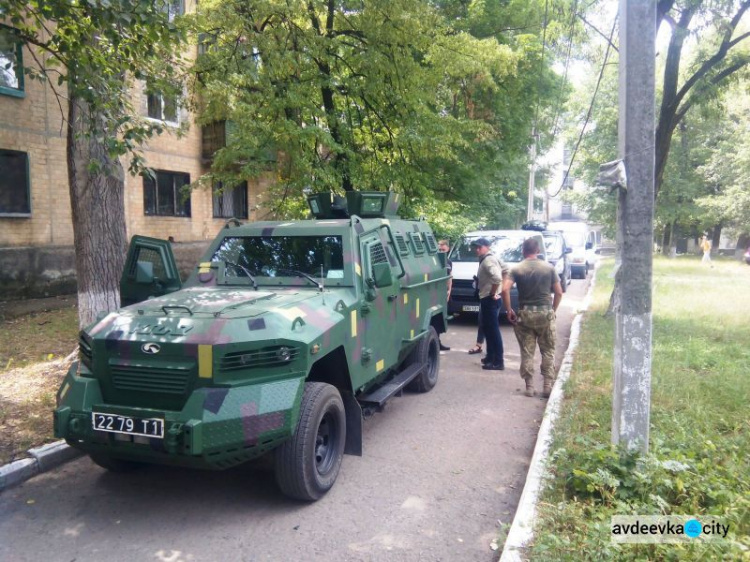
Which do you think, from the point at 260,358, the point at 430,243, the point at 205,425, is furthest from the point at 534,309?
the point at 205,425

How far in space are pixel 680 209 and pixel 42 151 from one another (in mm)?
30657

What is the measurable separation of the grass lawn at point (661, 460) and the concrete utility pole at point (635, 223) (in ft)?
1.14

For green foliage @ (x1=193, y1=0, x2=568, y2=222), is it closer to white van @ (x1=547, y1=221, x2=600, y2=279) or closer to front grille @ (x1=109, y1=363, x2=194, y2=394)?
front grille @ (x1=109, y1=363, x2=194, y2=394)

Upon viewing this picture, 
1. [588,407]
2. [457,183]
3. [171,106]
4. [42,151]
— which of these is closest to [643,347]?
[588,407]

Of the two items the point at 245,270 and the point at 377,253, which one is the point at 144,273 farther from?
the point at 377,253

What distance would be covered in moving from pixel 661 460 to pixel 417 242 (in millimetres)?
3946

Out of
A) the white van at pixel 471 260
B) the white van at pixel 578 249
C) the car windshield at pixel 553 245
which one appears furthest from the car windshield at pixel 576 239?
the white van at pixel 471 260

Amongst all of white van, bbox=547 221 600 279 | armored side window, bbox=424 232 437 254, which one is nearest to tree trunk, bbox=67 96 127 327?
armored side window, bbox=424 232 437 254

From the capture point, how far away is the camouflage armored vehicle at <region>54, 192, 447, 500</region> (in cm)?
363

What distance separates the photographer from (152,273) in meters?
5.09

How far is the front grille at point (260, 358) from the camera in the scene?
3717 millimetres

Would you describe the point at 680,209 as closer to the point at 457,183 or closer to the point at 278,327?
the point at 457,183

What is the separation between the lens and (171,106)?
Answer: 7.66 m

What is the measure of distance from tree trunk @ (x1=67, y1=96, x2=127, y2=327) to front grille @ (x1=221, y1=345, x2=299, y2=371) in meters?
3.82
